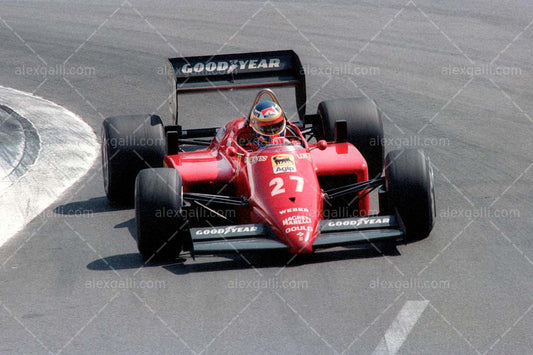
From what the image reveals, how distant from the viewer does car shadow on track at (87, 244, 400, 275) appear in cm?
902

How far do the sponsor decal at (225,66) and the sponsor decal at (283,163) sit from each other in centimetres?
295

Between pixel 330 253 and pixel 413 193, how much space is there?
0.97 m

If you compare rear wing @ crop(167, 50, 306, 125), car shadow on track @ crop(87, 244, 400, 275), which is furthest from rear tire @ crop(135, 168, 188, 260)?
rear wing @ crop(167, 50, 306, 125)

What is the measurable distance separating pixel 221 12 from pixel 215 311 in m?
18.1

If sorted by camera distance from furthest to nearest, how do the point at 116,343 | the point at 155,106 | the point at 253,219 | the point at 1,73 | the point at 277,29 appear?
the point at 277,29 → the point at 1,73 → the point at 155,106 → the point at 253,219 → the point at 116,343

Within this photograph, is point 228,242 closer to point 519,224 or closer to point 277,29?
point 519,224

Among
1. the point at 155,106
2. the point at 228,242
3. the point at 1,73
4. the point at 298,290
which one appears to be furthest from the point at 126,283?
the point at 1,73

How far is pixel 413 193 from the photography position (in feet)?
30.8

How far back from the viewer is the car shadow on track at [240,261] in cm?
902

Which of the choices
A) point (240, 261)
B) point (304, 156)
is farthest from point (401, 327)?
point (304, 156)

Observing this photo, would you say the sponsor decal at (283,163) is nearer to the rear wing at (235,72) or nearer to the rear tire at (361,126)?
the rear tire at (361,126)

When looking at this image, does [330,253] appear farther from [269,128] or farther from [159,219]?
[269,128]

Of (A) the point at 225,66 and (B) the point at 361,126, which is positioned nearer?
(B) the point at 361,126

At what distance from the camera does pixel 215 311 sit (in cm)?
798
